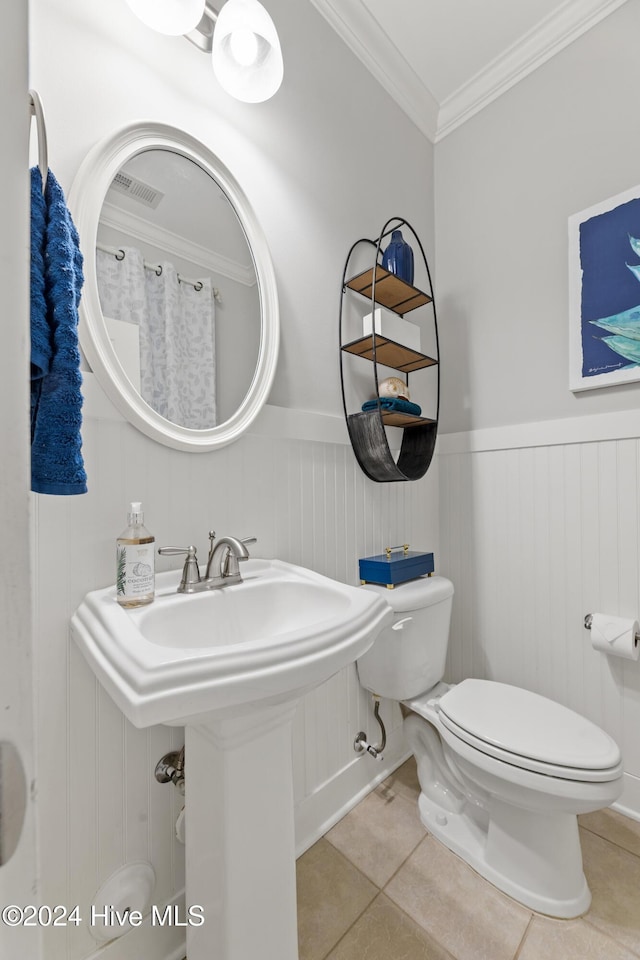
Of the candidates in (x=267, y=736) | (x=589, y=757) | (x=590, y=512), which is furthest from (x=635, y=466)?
(x=267, y=736)

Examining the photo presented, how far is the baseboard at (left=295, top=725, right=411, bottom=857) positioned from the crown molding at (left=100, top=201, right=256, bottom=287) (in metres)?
1.45

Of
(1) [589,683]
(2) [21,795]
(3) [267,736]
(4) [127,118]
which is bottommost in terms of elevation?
(1) [589,683]

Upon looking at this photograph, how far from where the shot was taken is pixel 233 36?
1.01 meters

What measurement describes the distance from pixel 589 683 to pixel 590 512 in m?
0.56

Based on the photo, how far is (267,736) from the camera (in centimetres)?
75

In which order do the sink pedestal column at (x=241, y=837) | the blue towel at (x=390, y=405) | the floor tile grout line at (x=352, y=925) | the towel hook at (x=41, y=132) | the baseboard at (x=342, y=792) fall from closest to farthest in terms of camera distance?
the towel hook at (x=41, y=132) < the sink pedestal column at (x=241, y=837) < the floor tile grout line at (x=352, y=925) < the baseboard at (x=342, y=792) < the blue towel at (x=390, y=405)

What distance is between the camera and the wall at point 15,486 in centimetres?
20

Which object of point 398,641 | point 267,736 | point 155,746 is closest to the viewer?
point 267,736

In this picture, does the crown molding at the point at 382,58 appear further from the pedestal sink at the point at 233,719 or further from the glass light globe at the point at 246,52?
the pedestal sink at the point at 233,719

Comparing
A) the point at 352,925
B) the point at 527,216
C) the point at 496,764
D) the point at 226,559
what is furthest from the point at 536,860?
the point at 527,216

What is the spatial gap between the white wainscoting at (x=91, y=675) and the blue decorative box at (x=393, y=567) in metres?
0.18

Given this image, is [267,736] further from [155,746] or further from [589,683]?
[589,683]

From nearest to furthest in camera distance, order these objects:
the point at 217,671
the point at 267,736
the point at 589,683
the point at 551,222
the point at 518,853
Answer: the point at 217,671 → the point at 267,736 → the point at 518,853 → the point at 589,683 → the point at 551,222

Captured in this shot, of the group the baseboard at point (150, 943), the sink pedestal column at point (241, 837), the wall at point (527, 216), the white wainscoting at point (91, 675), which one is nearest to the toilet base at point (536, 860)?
the white wainscoting at point (91, 675)
